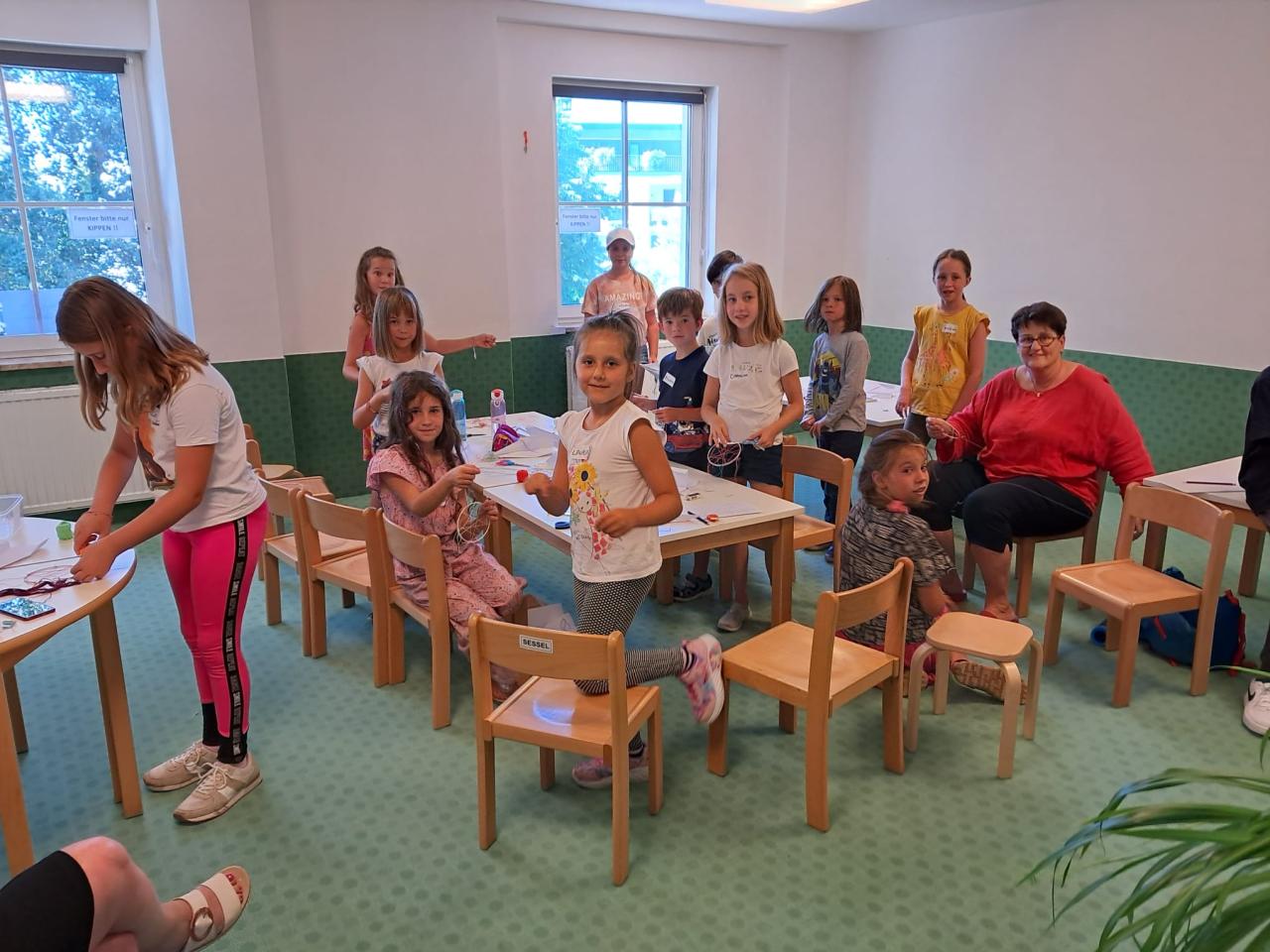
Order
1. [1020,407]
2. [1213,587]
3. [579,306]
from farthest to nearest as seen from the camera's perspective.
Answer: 1. [579,306]
2. [1020,407]
3. [1213,587]

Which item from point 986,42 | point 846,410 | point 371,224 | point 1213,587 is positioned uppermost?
point 986,42

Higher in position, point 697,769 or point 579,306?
point 579,306

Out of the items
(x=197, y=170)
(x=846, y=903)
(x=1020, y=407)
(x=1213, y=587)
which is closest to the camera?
(x=846, y=903)

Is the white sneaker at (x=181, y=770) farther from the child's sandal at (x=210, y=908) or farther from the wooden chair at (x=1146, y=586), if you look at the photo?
the wooden chair at (x=1146, y=586)

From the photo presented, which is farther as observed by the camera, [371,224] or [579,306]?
[579,306]

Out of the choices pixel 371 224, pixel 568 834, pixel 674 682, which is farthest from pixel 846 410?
pixel 371 224

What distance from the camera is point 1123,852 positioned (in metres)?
2.15

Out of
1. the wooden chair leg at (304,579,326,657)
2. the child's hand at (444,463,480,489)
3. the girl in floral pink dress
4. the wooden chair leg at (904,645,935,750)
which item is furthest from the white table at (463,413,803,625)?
the wooden chair leg at (304,579,326,657)

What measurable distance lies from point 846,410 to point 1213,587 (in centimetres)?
153

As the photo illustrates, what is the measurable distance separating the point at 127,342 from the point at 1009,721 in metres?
2.40

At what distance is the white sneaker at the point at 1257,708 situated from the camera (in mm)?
2684

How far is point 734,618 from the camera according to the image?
3.41 m

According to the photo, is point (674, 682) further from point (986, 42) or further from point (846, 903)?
point (986, 42)

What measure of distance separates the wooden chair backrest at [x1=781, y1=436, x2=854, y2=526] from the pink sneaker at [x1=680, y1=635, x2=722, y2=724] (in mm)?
1065
